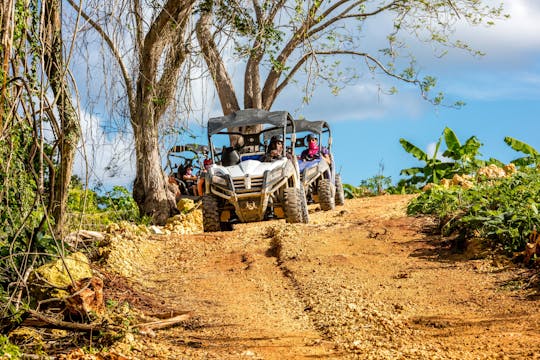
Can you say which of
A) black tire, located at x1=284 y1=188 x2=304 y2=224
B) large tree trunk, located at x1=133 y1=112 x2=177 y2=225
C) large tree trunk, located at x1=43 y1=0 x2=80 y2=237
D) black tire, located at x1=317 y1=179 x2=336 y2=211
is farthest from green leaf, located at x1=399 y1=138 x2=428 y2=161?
large tree trunk, located at x1=43 y1=0 x2=80 y2=237

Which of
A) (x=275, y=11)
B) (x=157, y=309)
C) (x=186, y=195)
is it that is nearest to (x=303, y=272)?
(x=157, y=309)

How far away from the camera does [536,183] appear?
Result: 10.9 m

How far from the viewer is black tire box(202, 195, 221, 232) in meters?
14.2

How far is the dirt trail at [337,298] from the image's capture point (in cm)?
639

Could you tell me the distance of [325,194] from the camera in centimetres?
1747

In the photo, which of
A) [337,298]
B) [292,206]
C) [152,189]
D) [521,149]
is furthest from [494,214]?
[521,149]

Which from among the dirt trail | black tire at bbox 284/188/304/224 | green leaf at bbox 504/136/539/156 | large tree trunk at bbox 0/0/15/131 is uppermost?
green leaf at bbox 504/136/539/156

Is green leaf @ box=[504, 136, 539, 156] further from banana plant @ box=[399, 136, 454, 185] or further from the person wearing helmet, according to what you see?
the person wearing helmet

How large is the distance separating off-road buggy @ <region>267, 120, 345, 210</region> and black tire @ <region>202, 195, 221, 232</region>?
289cm

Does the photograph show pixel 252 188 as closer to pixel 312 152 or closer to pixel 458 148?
pixel 312 152

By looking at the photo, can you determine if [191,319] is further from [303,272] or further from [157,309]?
[303,272]

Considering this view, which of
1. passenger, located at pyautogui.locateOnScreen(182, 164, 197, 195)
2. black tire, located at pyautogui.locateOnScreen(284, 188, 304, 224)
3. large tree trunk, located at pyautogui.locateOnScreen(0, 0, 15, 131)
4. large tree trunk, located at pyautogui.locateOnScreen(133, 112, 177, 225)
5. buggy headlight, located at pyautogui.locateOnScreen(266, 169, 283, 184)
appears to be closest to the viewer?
large tree trunk, located at pyautogui.locateOnScreen(0, 0, 15, 131)

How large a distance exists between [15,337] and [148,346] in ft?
3.44

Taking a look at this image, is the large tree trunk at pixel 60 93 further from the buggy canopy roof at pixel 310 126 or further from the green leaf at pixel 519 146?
the green leaf at pixel 519 146
